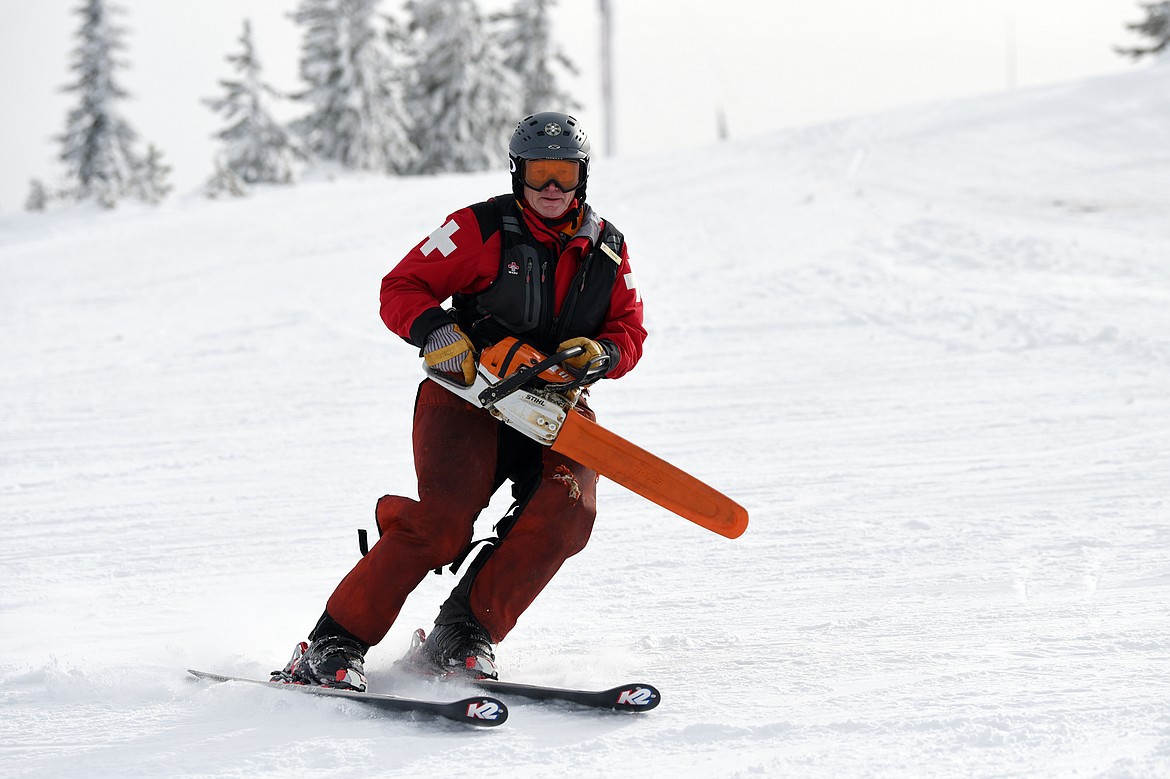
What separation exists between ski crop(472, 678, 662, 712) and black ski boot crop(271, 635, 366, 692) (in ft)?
1.53

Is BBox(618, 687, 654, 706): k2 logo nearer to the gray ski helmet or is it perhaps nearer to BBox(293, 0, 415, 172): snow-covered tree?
the gray ski helmet

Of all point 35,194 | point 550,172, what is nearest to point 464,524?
point 550,172

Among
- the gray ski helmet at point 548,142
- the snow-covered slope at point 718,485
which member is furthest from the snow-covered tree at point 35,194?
the gray ski helmet at point 548,142

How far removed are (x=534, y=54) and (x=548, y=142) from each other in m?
39.5

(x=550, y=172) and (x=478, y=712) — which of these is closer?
(x=478, y=712)

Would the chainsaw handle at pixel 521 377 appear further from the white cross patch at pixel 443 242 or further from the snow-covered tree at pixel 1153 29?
the snow-covered tree at pixel 1153 29

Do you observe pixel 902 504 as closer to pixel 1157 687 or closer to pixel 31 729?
pixel 1157 687

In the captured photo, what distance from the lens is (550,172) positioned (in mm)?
3615

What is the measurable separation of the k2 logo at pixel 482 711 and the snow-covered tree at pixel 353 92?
123ft

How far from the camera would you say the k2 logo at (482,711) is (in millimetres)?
3004

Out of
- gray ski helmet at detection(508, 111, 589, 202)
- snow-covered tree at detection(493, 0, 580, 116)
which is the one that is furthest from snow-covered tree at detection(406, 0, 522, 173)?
gray ski helmet at detection(508, 111, 589, 202)

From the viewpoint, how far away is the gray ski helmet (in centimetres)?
359

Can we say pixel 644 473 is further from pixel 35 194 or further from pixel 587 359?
pixel 35 194

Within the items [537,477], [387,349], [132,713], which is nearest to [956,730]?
[537,477]
